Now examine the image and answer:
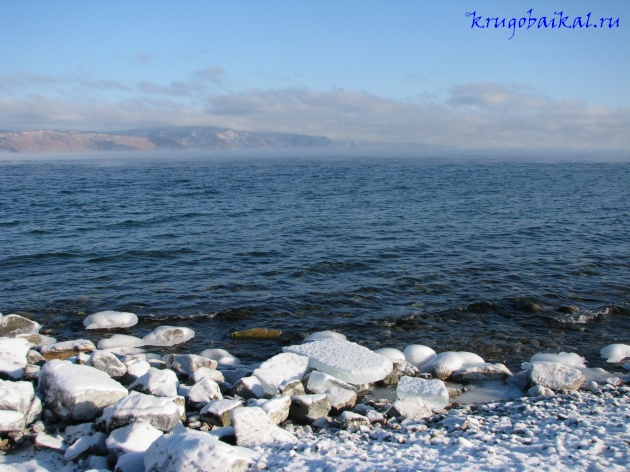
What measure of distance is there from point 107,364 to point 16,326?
5.40m

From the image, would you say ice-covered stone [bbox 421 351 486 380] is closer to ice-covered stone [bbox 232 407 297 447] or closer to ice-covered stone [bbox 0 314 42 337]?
ice-covered stone [bbox 232 407 297 447]

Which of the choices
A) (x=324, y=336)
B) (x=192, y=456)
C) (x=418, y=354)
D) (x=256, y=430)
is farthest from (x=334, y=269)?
(x=192, y=456)

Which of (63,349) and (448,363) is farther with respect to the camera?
(63,349)

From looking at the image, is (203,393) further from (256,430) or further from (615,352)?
(615,352)

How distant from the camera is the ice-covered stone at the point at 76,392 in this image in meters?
8.62

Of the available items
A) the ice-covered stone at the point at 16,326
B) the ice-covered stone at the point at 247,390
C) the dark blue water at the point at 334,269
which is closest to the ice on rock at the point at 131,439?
the ice-covered stone at the point at 247,390

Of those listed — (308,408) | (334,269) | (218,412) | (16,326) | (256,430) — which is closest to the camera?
(256,430)

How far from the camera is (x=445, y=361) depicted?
37.1ft

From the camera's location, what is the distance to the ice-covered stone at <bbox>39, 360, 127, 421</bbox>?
8625 millimetres

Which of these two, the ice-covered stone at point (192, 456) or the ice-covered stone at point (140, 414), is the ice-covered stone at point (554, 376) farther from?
the ice-covered stone at point (140, 414)

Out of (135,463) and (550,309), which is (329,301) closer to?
(550,309)

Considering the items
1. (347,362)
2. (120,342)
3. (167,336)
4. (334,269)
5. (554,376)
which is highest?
(334,269)

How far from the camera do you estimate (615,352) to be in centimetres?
1217

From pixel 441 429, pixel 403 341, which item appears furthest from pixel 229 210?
pixel 441 429
